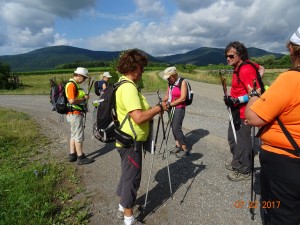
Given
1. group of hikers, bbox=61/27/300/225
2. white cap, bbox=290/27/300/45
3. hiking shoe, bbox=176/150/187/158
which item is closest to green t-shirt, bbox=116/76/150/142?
group of hikers, bbox=61/27/300/225

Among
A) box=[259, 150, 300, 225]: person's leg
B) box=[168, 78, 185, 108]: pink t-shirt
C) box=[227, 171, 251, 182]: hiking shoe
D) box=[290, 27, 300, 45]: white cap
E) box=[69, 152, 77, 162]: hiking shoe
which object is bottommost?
box=[69, 152, 77, 162]: hiking shoe

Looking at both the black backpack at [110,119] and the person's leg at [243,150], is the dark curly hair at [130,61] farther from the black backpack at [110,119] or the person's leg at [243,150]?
the person's leg at [243,150]

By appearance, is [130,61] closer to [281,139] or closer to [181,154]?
[281,139]

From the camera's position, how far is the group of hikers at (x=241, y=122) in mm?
2234

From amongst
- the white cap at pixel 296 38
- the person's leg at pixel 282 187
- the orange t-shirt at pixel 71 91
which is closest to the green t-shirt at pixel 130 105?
the person's leg at pixel 282 187

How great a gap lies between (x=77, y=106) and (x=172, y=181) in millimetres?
2696

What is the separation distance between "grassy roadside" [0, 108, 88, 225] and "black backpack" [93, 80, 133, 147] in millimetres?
1397

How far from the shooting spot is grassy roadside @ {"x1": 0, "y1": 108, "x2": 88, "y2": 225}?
12.9 ft

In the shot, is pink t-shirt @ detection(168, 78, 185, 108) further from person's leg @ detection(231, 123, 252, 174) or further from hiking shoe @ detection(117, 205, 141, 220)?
hiking shoe @ detection(117, 205, 141, 220)

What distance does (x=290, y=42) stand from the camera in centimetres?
224

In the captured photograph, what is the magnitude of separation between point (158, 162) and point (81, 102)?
7.40 feet

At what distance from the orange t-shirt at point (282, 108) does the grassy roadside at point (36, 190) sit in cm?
296

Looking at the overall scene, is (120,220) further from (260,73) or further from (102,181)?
(260,73)

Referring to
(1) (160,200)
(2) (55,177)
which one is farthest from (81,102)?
(1) (160,200)
